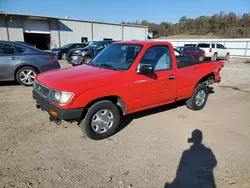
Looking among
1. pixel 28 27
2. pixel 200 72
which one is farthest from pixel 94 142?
pixel 28 27

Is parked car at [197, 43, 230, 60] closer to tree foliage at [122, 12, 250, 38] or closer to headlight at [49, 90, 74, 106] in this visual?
headlight at [49, 90, 74, 106]

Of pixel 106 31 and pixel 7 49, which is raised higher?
pixel 106 31

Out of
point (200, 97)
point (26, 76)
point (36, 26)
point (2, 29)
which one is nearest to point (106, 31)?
point (36, 26)

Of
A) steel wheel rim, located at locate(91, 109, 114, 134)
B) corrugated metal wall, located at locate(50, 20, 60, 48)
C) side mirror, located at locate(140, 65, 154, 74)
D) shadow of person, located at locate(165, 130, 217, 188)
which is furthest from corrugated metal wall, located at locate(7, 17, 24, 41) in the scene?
shadow of person, located at locate(165, 130, 217, 188)

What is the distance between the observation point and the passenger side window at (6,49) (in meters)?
6.87

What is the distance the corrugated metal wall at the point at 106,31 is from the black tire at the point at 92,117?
30.1 m

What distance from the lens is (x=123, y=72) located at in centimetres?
375

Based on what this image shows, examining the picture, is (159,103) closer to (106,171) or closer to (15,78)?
(106,171)

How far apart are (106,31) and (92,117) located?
3147 cm

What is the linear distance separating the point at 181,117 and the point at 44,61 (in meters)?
5.35

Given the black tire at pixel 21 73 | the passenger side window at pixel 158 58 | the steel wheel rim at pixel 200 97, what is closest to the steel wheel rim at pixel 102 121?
the passenger side window at pixel 158 58

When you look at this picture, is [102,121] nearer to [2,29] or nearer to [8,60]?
[8,60]

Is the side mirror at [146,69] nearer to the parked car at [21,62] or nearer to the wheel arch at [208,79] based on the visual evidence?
the wheel arch at [208,79]

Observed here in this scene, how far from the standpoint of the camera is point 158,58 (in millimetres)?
4340
